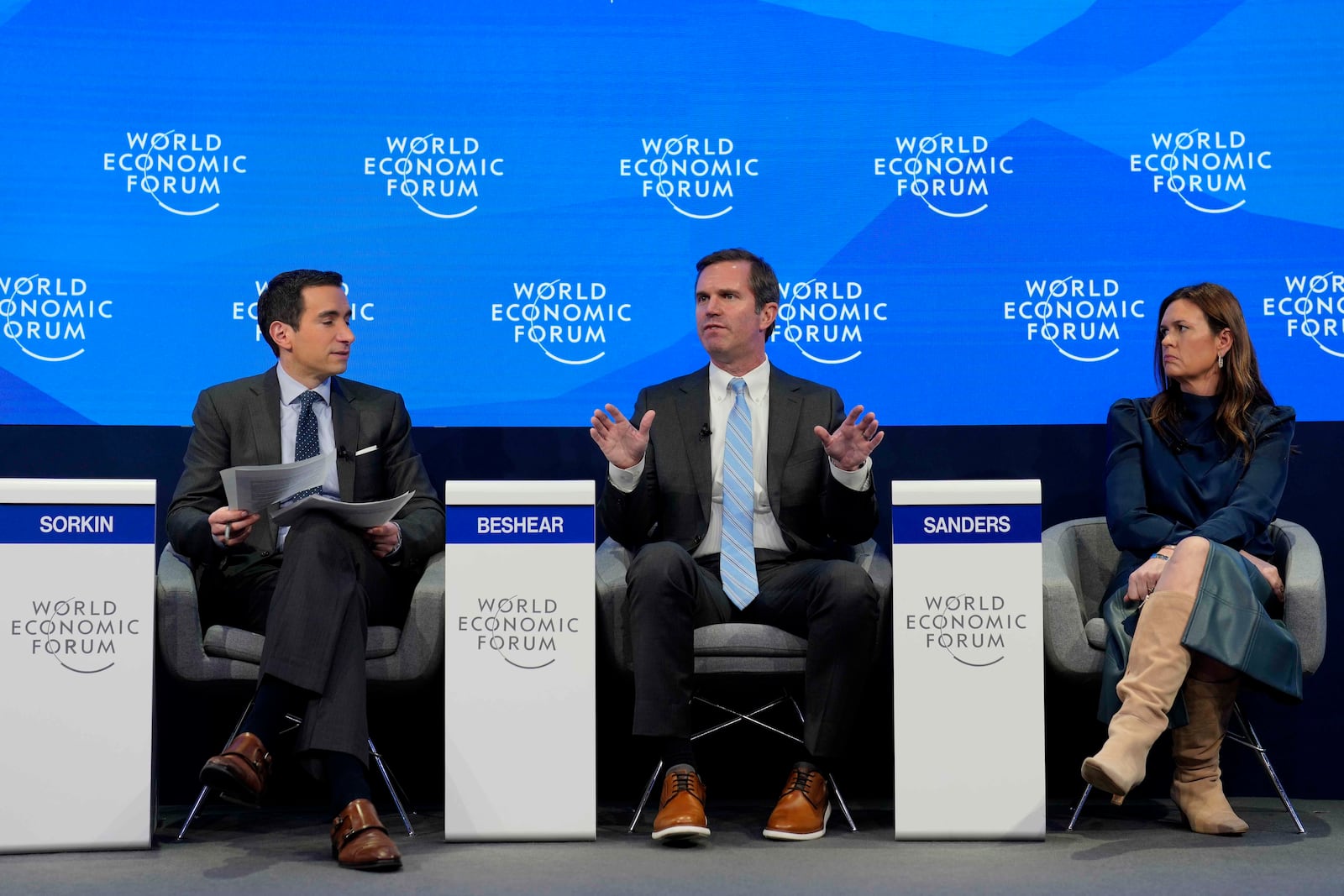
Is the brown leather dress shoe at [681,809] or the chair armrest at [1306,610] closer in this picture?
the brown leather dress shoe at [681,809]

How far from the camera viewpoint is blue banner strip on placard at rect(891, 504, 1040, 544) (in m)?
3.71

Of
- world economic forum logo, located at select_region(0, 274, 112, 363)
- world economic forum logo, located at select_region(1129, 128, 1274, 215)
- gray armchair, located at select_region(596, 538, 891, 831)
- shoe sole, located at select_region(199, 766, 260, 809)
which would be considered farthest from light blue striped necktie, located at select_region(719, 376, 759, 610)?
world economic forum logo, located at select_region(0, 274, 112, 363)

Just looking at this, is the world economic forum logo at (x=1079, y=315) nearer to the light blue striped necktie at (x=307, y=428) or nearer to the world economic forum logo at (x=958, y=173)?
the world economic forum logo at (x=958, y=173)

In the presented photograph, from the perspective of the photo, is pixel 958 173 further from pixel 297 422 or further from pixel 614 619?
pixel 297 422

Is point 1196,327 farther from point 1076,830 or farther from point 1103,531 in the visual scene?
point 1076,830

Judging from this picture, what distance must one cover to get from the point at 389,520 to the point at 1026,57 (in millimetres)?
2457

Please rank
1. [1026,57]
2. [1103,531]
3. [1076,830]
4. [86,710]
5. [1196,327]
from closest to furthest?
[86,710], [1076,830], [1196,327], [1103,531], [1026,57]

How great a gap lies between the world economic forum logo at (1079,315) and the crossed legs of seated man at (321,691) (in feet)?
7.53

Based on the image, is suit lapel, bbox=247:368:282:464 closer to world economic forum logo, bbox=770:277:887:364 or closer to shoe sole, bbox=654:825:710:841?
shoe sole, bbox=654:825:710:841

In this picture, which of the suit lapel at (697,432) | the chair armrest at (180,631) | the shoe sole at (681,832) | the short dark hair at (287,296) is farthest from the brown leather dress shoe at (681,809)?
the short dark hair at (287,296)

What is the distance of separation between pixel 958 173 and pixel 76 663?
2.93 meters

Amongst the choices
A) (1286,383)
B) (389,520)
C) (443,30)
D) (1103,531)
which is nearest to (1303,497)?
(1286,383)

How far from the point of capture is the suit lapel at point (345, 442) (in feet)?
13.8

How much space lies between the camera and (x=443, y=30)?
480cm
